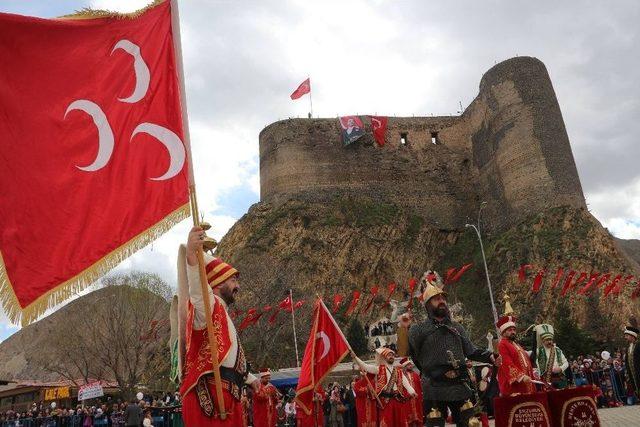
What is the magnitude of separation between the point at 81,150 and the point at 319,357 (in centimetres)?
772

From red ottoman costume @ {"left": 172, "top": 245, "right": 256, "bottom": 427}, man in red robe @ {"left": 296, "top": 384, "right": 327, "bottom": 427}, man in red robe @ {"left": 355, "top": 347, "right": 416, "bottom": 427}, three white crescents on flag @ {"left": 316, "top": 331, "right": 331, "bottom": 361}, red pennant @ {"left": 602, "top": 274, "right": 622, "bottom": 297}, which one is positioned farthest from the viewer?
red pennant @ {"left": 602, "top": 274, "right": 622, "bottom": 297}

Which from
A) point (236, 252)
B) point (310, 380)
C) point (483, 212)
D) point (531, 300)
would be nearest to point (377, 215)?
point (483, 212)

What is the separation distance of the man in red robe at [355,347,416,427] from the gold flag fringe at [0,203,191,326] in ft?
20.3

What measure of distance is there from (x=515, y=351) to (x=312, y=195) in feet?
160

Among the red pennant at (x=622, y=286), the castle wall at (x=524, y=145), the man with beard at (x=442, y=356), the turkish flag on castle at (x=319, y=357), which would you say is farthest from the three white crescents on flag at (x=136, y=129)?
the castle wall at (x=524, y=145)

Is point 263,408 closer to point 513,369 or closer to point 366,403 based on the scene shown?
point 366,403

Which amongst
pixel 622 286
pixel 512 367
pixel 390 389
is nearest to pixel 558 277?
pixel 622 286

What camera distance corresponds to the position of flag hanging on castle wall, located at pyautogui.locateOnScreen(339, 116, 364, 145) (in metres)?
58.0

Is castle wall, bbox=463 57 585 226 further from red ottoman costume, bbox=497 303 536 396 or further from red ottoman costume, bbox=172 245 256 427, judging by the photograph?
red ottoman costume, bbox=172 245 256 427

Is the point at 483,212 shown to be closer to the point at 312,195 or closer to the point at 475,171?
the point at 475,171

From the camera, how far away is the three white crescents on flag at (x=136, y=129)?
469 cm

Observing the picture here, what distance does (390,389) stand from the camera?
9812mm

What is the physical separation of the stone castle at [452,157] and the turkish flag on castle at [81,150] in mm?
47264

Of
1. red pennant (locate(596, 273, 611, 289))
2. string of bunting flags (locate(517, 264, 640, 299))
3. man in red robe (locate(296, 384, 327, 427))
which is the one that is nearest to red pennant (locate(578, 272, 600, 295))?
string of bunting flags (locate(517, 264, 640, 299))
